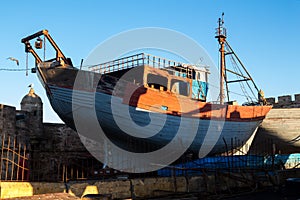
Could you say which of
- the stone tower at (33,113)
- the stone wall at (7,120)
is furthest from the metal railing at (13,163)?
the stone tower at (33,113)

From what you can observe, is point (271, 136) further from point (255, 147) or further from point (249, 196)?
point (249, 196)

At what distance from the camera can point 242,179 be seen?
14.0 m

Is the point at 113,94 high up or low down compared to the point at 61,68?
down

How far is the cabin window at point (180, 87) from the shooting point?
58.6 feet

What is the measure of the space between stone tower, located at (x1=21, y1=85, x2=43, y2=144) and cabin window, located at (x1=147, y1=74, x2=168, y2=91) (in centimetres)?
872

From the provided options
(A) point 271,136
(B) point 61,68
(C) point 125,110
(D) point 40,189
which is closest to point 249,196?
(C) point 125,110

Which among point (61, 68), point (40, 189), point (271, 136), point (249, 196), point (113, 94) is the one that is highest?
point (61, 68)

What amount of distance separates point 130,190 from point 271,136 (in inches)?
575

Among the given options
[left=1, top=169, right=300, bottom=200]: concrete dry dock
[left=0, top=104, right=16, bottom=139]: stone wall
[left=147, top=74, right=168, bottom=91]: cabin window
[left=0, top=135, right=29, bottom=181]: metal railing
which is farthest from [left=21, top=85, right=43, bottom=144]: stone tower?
[left=1, top=169, right=300, bottom=200]: concrete dry dock

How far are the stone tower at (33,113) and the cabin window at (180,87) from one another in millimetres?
9442

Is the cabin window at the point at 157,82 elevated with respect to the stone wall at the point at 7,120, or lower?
elevated

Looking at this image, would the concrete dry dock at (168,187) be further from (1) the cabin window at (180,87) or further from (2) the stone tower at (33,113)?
(2) the stone tower at (33,113)

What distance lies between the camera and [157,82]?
17.0 metres

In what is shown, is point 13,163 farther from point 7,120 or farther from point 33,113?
point 33,113
